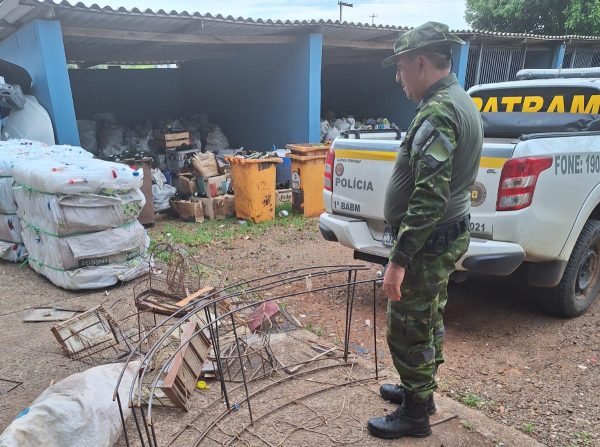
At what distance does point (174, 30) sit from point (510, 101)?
5225 millimetres

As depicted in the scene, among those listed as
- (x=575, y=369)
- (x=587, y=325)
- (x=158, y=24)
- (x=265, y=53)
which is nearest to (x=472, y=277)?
(x=587, y=325)

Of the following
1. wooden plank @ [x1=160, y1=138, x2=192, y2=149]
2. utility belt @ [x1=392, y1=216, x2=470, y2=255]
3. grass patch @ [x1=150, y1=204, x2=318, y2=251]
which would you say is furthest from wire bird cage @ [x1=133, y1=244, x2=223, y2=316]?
wooden plank @ [x1=160, y1=138, x2=192, y2=149]

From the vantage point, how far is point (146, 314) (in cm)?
383

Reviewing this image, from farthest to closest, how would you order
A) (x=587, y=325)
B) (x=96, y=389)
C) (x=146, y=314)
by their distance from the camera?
(x=146, y=314)
(x=587, y=325)
(x=96, y=389)

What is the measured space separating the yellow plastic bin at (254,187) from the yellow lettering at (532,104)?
11.7 ft

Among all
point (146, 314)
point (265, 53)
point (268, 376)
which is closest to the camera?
point (268, 376)

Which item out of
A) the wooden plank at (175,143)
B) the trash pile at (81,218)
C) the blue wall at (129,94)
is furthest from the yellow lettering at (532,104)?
the blue wall at (129,94)

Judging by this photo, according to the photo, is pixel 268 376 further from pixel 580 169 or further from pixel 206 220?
pixel 206 220

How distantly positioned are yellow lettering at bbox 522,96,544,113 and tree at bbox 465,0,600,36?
1260cm

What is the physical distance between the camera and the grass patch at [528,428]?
2.40 meters

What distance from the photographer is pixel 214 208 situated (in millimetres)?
7234

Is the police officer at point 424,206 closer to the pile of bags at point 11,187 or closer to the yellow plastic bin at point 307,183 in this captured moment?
the pile of bags at point 11,187

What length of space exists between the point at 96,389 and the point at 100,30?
593 centimetres

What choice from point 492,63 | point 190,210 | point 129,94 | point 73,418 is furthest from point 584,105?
point 129,94
